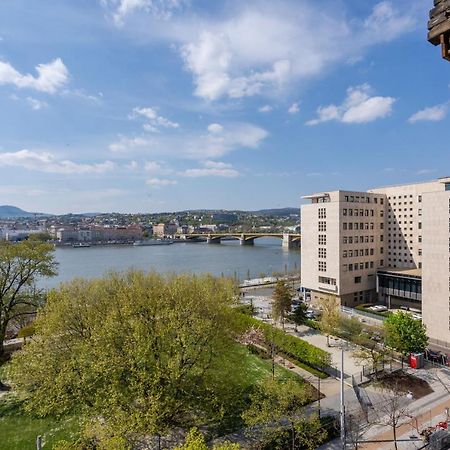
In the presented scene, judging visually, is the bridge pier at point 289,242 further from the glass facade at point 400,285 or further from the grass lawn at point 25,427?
the grass lawn at point 25,427

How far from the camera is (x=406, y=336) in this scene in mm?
23750

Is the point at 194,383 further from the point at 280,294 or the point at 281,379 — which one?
the point at 280,294

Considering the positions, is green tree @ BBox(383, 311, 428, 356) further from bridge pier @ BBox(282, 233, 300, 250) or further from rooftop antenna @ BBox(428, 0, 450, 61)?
bridge pier @ BBox(282, 233, 300, 250)

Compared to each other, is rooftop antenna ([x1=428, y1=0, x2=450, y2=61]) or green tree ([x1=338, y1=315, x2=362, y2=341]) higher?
rooftop antenna ([x1=428, y1=0, x2=450, y2=61])

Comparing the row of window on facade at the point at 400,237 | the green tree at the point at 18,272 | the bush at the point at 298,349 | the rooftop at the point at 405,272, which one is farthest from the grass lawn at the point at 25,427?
the row of window on facade at the point at 400,237

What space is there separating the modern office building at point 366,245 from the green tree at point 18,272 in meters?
28.8

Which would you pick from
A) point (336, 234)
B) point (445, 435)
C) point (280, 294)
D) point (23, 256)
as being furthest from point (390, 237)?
point (23, 256)

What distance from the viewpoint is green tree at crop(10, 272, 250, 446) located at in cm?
1398

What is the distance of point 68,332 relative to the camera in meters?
17.1

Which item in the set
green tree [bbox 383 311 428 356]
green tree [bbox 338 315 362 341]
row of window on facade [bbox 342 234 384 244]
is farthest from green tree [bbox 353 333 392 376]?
row of window on facade [bbox 342 234 384 244]

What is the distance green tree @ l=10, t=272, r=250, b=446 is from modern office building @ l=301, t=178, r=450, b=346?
2564 centimetres

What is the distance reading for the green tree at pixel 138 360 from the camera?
14.0 meters

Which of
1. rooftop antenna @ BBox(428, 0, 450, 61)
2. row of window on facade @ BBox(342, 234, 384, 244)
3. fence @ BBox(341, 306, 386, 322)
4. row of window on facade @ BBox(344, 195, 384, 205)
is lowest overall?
fence @ BBox(341, 306, 386, 322)

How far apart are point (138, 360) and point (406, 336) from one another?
1809 centimetres
